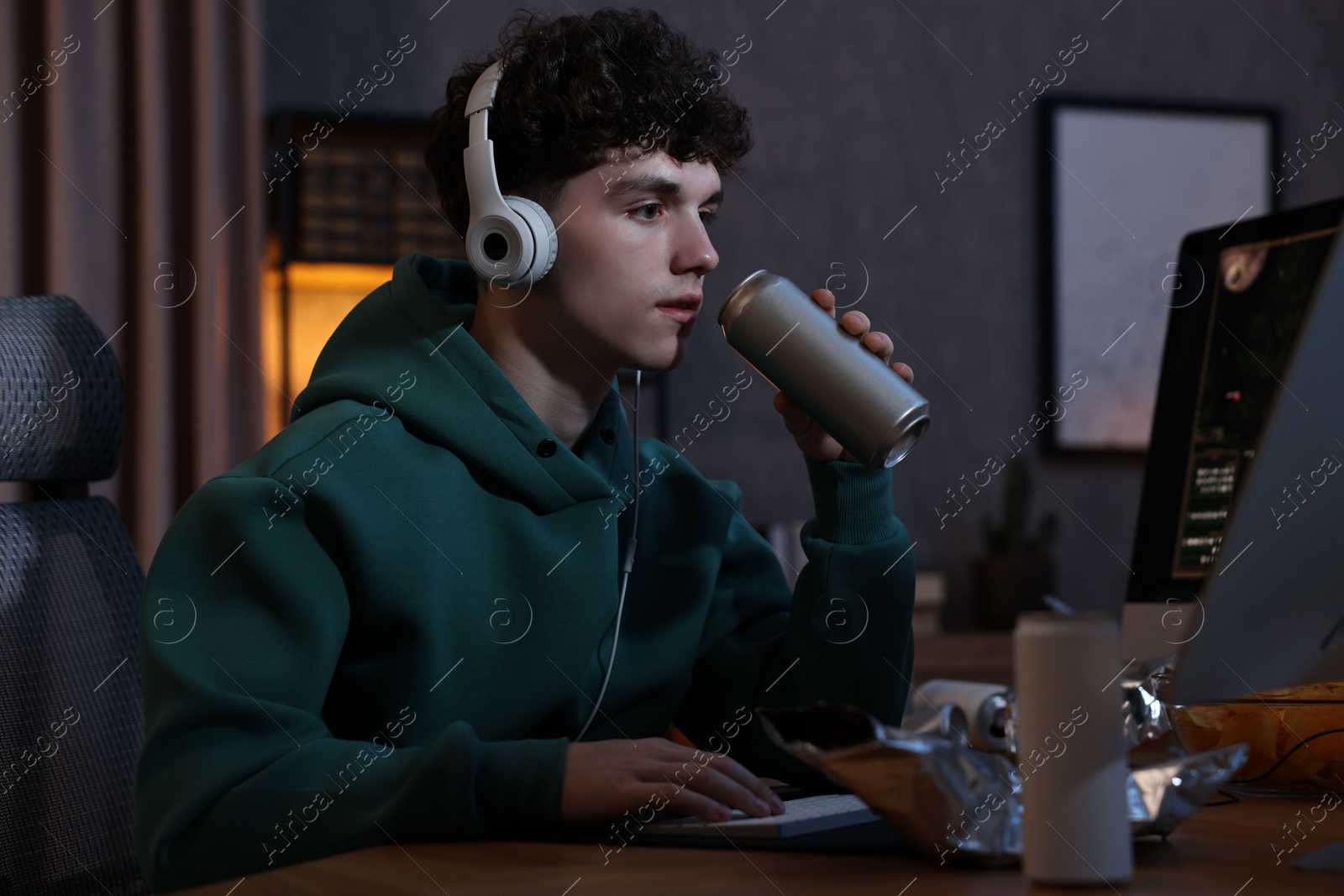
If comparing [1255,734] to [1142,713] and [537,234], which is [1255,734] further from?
[537,234]

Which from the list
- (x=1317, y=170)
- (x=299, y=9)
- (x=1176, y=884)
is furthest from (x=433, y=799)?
(x=1317, y=170)

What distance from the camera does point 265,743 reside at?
76cm

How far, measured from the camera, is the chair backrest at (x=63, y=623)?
971mm

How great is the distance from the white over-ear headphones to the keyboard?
0.52m

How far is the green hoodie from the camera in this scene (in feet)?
2.41

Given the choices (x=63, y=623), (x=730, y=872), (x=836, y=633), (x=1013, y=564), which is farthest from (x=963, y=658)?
(x=730, y=872)

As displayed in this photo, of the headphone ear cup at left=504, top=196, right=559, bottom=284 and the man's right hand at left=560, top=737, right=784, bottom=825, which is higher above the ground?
the headphone ear cup at left=504, top=196, right=559, bottom=284

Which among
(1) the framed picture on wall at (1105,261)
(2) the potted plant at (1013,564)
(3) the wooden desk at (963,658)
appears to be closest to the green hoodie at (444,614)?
(3) the wooden desk at (963,658)

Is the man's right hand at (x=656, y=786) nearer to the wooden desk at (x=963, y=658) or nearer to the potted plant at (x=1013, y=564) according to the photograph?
the wooden desk at (x=963, y=658)

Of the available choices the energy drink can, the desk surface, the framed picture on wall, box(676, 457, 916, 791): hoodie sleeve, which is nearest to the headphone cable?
box(676, 457, 916, 791): hoodie sleeve

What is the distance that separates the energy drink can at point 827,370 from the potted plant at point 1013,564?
1.79m

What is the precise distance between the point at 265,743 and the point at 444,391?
34cm

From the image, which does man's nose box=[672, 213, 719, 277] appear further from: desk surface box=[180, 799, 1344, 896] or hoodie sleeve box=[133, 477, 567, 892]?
desk surface box=[180, 799, 1344, 896]

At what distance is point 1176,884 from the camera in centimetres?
53
